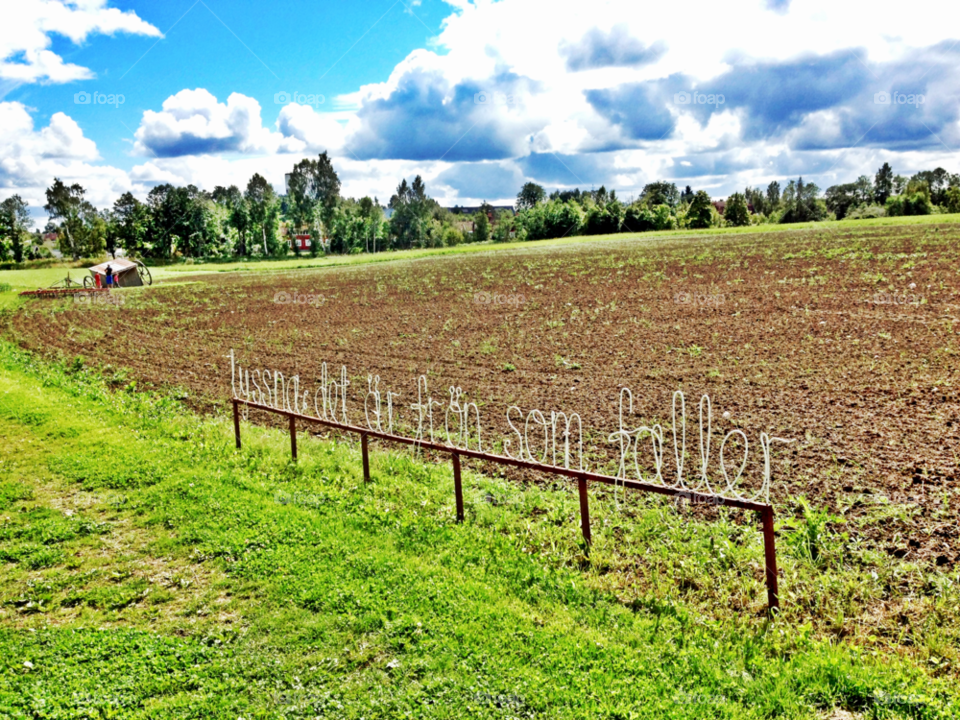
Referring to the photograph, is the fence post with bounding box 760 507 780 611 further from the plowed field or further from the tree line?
the tree line

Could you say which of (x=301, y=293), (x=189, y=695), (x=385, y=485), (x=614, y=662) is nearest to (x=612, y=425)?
(x=385, y=485)

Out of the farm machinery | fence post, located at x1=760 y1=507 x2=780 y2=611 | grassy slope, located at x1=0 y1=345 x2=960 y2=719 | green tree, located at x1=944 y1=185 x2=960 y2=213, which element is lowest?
grassy slope, located at x1=0 y1=345 x2=960 y2=719

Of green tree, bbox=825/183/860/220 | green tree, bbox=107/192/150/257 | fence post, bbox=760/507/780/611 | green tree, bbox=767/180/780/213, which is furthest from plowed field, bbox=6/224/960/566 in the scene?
green tree, bbox=767/180/780/213

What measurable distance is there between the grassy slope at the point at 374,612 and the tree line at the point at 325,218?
3318 inches

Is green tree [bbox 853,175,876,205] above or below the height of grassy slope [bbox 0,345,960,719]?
above

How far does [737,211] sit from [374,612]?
97786mm

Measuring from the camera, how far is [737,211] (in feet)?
305

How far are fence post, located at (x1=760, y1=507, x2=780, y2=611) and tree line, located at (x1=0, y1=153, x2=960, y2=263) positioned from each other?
89.5 m

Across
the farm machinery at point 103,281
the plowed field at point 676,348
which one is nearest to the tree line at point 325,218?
the farm machinery at point 103,281

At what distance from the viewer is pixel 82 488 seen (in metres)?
8.77

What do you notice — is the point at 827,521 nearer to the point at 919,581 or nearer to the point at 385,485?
the point at 919,581

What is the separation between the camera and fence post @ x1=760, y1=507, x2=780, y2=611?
525 centimetres

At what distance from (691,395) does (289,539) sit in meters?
8.31

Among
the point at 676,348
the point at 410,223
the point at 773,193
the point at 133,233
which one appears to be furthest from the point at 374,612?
the point at 773,193
